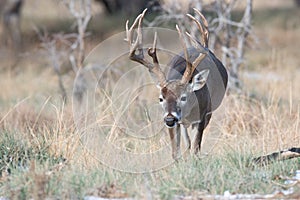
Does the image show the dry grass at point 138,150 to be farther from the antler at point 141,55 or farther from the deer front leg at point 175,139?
the antler at point 141,55

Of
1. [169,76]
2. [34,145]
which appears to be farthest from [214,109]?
[34,145]

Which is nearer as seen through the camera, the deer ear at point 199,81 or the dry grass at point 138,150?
the dry grass at point 138,150

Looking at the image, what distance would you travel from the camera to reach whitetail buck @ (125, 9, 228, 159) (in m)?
7.29

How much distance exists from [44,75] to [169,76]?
906 cm

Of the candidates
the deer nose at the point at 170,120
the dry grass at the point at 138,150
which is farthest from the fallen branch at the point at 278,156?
the deer nose at the point at 170,120

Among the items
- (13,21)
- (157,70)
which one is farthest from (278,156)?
(13,21)

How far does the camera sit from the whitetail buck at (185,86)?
729 cm

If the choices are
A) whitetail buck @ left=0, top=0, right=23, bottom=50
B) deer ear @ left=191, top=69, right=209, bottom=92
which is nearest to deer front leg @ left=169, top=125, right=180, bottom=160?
deer ear @ left=191, top=69, right=209, bottom=92

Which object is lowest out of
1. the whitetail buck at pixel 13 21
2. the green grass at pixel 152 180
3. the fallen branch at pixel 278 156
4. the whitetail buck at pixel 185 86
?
the green grass at pixel 152 180

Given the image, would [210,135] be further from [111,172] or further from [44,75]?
[44,75]

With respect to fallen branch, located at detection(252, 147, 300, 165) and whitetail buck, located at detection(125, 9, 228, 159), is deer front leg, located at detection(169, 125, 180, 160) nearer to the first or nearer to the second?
whitetail buck, located at detection(125, 9, 228, 159)

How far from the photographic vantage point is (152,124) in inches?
325

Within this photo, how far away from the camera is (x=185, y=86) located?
294 inches

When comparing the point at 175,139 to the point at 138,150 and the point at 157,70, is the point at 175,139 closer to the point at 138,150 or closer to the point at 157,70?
the point at 138,150
